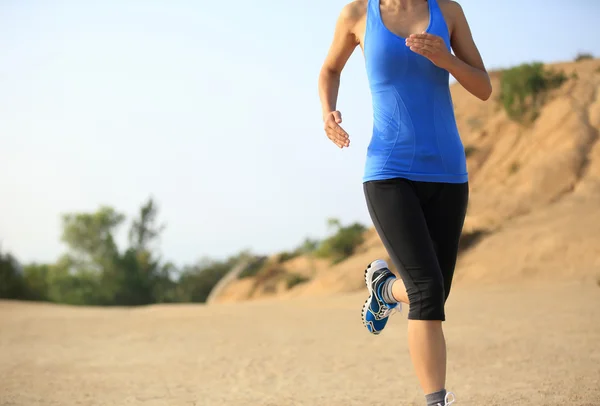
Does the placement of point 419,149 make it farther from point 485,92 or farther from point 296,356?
point 296,356

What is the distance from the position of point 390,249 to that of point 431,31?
980mm

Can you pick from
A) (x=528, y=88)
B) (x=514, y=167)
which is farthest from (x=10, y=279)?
(x=528, y=88)

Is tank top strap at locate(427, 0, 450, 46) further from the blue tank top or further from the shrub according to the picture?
the shrub

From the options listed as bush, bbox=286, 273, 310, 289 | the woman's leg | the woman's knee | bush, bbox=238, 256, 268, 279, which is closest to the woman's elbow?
the woman's leg

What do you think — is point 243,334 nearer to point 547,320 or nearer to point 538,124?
point 547,320

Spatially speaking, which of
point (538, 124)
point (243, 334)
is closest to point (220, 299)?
point (538, 124)

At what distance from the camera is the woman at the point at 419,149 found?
3.15m

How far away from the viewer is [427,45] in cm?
301

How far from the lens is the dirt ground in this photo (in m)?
5.27

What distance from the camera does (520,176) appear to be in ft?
77.6

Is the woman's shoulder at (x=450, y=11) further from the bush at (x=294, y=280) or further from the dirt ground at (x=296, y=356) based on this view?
the bush at (x=294, y=280)

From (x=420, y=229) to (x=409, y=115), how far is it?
0.51m

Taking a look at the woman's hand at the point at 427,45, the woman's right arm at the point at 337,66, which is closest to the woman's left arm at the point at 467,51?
the woman's hand at the point at 427,45

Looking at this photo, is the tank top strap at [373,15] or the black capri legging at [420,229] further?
the tank top strap at [373,15]
